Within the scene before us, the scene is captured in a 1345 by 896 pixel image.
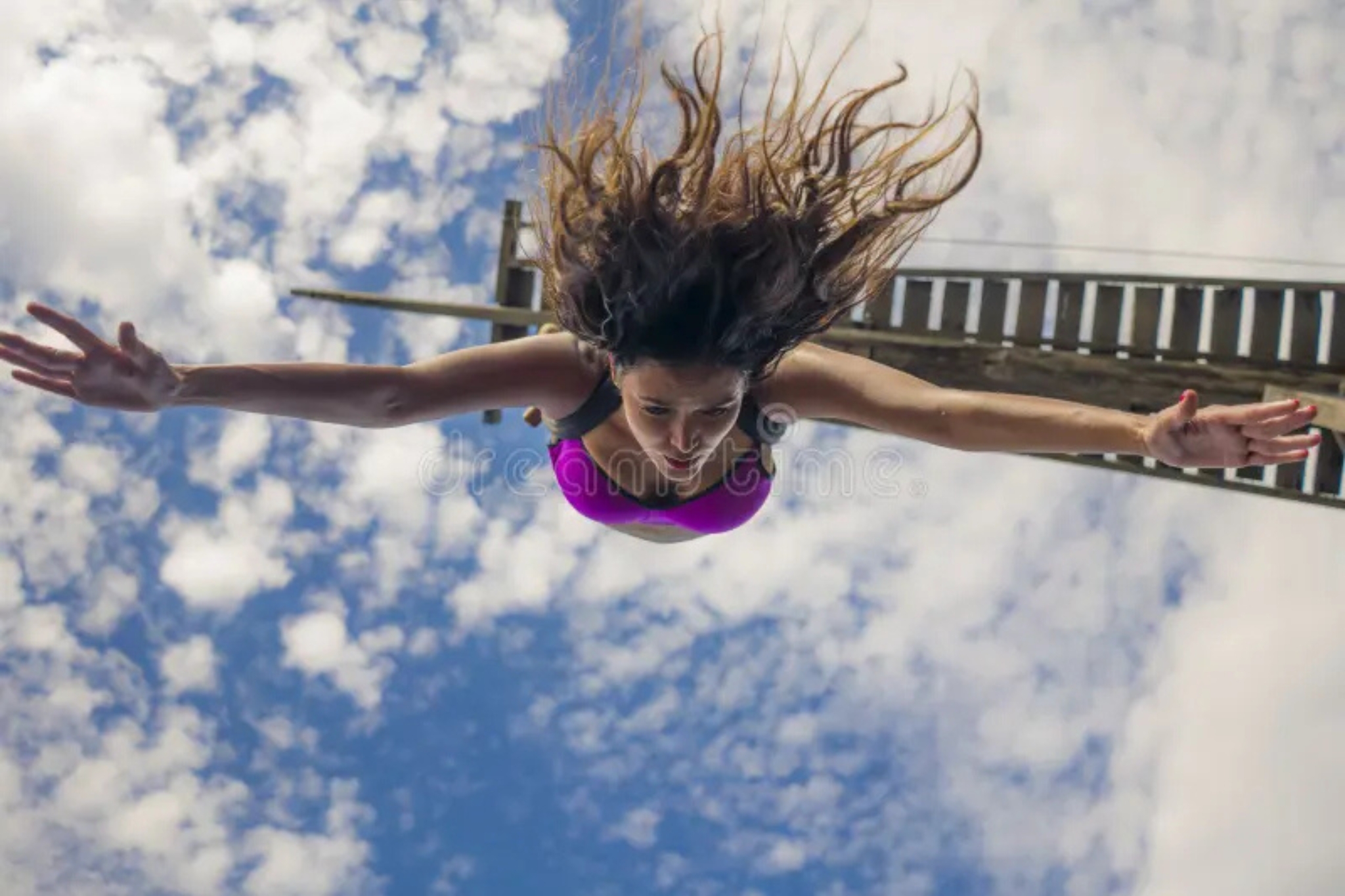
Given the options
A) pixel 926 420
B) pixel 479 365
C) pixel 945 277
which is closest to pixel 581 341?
pixel 479 365

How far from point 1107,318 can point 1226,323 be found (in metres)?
0.68

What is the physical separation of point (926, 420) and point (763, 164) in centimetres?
114

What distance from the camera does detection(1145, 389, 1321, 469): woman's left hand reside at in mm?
3420

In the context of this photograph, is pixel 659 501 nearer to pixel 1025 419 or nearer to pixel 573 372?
pixel 573 372

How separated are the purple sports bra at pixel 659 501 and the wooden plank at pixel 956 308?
8.55 feet

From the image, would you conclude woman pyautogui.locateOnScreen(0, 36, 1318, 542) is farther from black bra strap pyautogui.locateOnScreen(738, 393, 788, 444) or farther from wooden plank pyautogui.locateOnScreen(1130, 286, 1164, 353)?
wooden plank pyautogui.locateOnScreen(1130, 286, 1164, 353)

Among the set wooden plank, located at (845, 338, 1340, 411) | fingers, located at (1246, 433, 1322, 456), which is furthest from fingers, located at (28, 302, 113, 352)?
wooden plank, located at (845, 338, 1340, 411)

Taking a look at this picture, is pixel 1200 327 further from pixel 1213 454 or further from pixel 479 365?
pixel 479 365

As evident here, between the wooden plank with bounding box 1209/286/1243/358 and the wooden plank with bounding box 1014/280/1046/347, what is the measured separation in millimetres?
998

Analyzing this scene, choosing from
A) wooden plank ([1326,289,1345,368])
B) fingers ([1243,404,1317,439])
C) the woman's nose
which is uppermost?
wooden plank ([1326,289,1345,368])

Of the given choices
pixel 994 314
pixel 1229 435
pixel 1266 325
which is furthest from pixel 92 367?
pixel 1266 325

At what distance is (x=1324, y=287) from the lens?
665 cm

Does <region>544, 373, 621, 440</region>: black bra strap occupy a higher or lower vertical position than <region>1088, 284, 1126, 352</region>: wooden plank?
lower

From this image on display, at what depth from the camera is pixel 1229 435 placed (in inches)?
137
